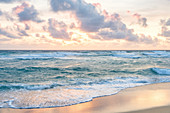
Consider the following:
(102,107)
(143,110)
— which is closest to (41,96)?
(102,107)

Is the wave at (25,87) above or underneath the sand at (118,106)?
above

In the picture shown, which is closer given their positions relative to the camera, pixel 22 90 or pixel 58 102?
pixel 58 102

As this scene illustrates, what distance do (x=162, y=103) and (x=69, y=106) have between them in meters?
3.18

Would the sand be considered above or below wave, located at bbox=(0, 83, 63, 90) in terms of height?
below

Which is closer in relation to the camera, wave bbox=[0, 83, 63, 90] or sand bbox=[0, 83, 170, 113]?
sand bbox=[0, 83, 170, 113]

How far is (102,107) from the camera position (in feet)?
16.8

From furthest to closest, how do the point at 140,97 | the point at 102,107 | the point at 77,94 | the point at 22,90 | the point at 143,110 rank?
the point at 22,90 → the point at 77,94 → the point at 140,97 → the point at 102,107 → the point at 143,110

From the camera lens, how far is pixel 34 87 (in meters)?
7.91

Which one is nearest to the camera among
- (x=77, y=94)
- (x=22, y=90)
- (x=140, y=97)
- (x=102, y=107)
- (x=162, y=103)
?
(x=102, y=107)

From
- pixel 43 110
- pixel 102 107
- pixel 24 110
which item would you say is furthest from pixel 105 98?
pixel 24 110

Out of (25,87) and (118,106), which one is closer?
(118,106)

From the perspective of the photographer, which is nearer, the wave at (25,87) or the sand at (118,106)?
the sand at (118,106)

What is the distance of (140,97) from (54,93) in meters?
3.55

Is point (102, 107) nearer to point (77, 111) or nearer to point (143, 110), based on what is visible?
point (77, 111)
